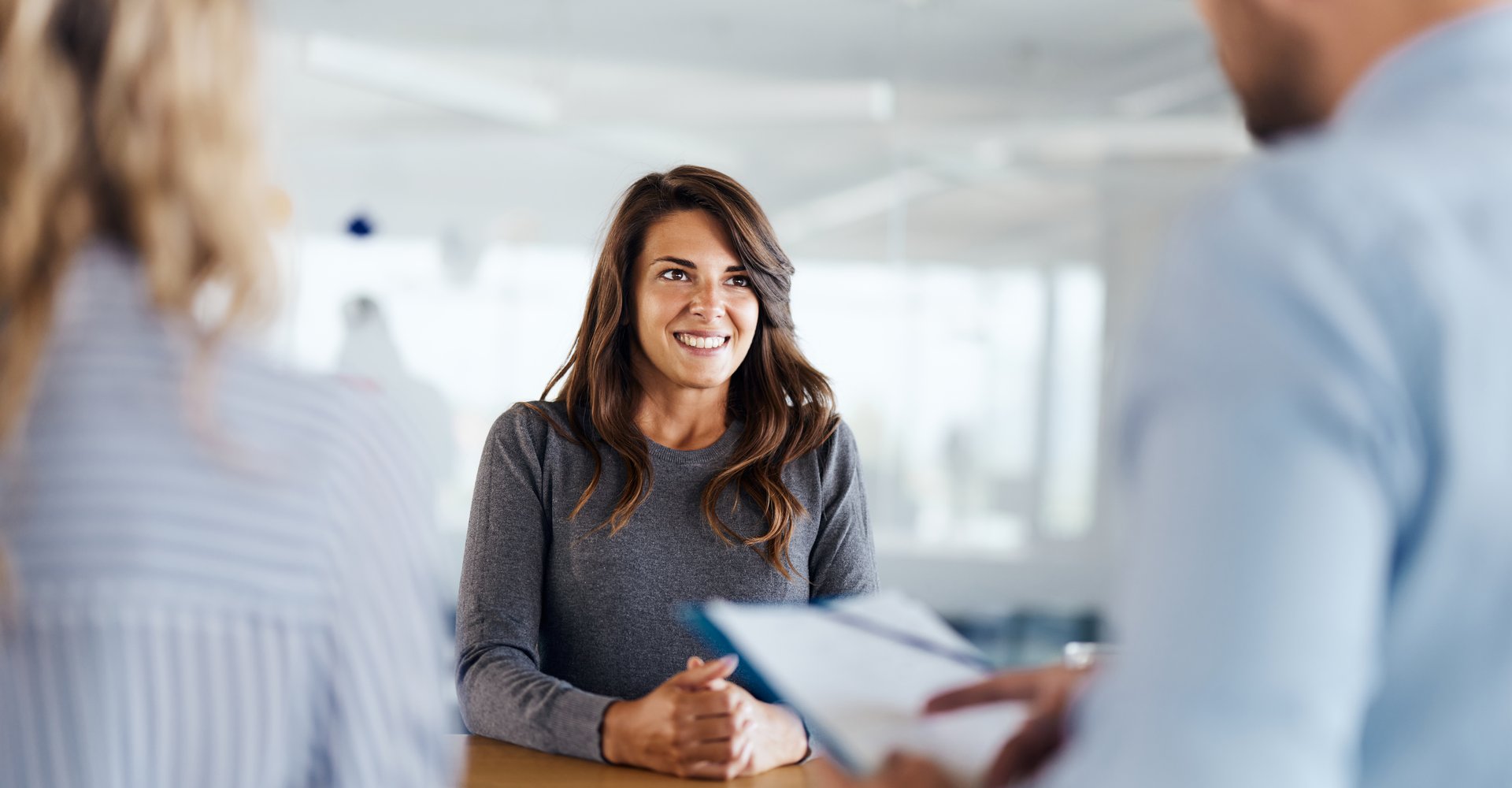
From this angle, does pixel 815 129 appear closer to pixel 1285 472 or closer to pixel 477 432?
pixel 477 432

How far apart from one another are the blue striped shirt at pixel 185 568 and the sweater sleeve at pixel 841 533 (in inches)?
53.3

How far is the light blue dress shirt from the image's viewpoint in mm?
493

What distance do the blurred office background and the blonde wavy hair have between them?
4.83 meters

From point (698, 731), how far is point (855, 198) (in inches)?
176

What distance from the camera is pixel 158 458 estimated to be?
748 millimetres

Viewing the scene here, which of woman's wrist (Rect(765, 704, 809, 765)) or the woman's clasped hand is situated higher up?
the woman's clasped hand

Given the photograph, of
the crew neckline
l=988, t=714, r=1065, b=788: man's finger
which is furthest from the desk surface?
l=988, t=714, r=1065, b=788: man's finger

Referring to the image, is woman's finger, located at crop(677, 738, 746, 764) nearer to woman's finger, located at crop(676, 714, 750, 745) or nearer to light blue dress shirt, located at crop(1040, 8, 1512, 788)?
woman's finger, located at crop(676, 714, 750, 745)

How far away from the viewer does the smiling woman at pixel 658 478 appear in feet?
6.48

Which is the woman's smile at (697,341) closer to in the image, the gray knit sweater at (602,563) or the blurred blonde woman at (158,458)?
the gray knit sweater at (602,563)

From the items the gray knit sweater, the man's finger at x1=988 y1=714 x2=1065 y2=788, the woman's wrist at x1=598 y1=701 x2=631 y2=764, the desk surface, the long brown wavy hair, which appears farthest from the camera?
the long brown wavy hair

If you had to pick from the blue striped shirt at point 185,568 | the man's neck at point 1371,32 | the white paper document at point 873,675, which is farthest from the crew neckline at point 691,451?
the man's neck at point 1371,32

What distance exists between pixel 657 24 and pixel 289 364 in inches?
205

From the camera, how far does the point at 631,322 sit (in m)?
2.27
